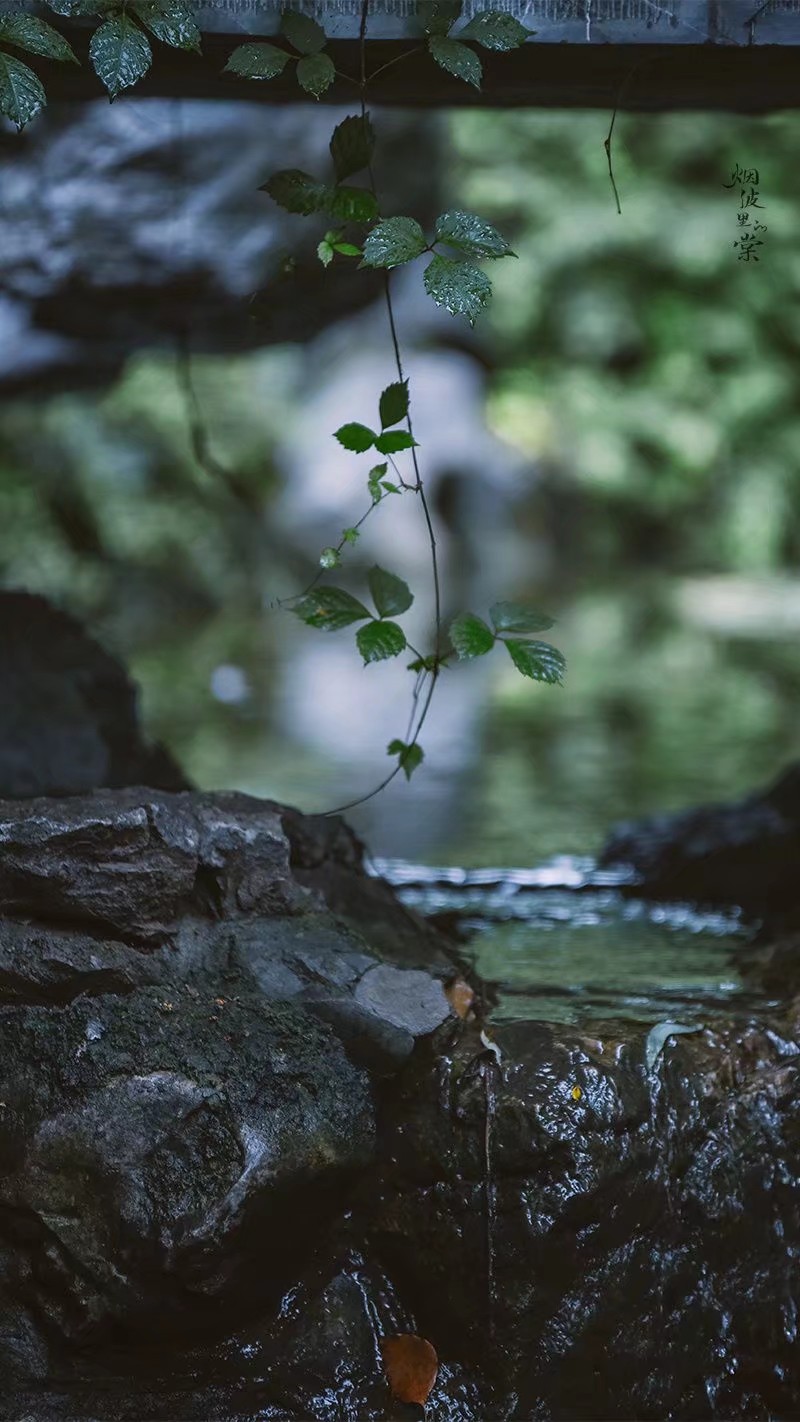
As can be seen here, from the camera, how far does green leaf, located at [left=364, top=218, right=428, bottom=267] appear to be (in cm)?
137

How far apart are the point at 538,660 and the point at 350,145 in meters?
0.64

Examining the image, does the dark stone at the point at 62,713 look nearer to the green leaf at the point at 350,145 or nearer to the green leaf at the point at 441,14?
the green leaf at the point at 350,145

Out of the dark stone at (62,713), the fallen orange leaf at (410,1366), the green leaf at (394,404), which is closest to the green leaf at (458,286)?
the green leaf at (394,404)

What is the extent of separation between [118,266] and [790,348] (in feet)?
23.4

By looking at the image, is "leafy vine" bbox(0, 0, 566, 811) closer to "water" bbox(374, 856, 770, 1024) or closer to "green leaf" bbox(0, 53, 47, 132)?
"green leaf" bbox(0, 53, 47, 132)

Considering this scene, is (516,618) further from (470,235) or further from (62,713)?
(62,713)

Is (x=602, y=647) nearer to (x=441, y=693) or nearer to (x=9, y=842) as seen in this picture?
(x=441, y=693)

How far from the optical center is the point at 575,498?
863 centimetres

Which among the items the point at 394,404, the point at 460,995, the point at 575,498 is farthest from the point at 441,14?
the point at 575,498

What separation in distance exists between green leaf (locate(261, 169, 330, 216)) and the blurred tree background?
4.32 feet

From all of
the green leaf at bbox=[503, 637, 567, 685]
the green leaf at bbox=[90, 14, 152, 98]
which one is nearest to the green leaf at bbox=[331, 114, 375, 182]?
the green leaf at bbox=[90, 14, 152, 98]

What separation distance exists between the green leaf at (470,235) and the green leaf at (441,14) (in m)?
0.22

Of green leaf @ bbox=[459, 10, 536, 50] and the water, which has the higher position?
green leaf @ bbox=[459, 10, 536, 50]

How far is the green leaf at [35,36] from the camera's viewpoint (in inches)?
53.8
